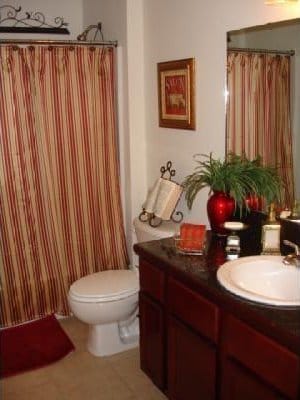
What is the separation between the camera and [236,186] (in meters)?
2.09

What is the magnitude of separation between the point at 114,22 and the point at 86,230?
4.65ft


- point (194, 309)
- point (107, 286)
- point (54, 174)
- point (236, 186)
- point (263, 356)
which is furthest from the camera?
point (54, 174)

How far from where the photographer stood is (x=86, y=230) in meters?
3.08

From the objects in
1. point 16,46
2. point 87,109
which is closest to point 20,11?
point 16,46

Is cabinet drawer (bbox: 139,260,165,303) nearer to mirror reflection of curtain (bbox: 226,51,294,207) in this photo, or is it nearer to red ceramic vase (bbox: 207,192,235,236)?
red ceramic vase (bbox: 207,192,235,236)

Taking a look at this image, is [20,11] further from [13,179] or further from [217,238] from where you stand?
[217,238]

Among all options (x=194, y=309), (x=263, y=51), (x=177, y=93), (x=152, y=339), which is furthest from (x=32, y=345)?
(x=263, y=51)

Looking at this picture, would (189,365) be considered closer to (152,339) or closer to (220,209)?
(152,339)

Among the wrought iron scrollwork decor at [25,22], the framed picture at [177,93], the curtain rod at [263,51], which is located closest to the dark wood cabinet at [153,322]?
the framed picture at [177,93]

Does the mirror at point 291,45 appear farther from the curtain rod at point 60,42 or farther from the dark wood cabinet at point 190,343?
the curtain rod at point 60,42

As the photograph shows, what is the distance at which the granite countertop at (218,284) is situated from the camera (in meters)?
1.37

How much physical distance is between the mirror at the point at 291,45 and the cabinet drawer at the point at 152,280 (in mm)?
711

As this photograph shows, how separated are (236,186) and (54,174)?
52.0 inches

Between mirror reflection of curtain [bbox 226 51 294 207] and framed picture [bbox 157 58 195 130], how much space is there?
312 millimetres
